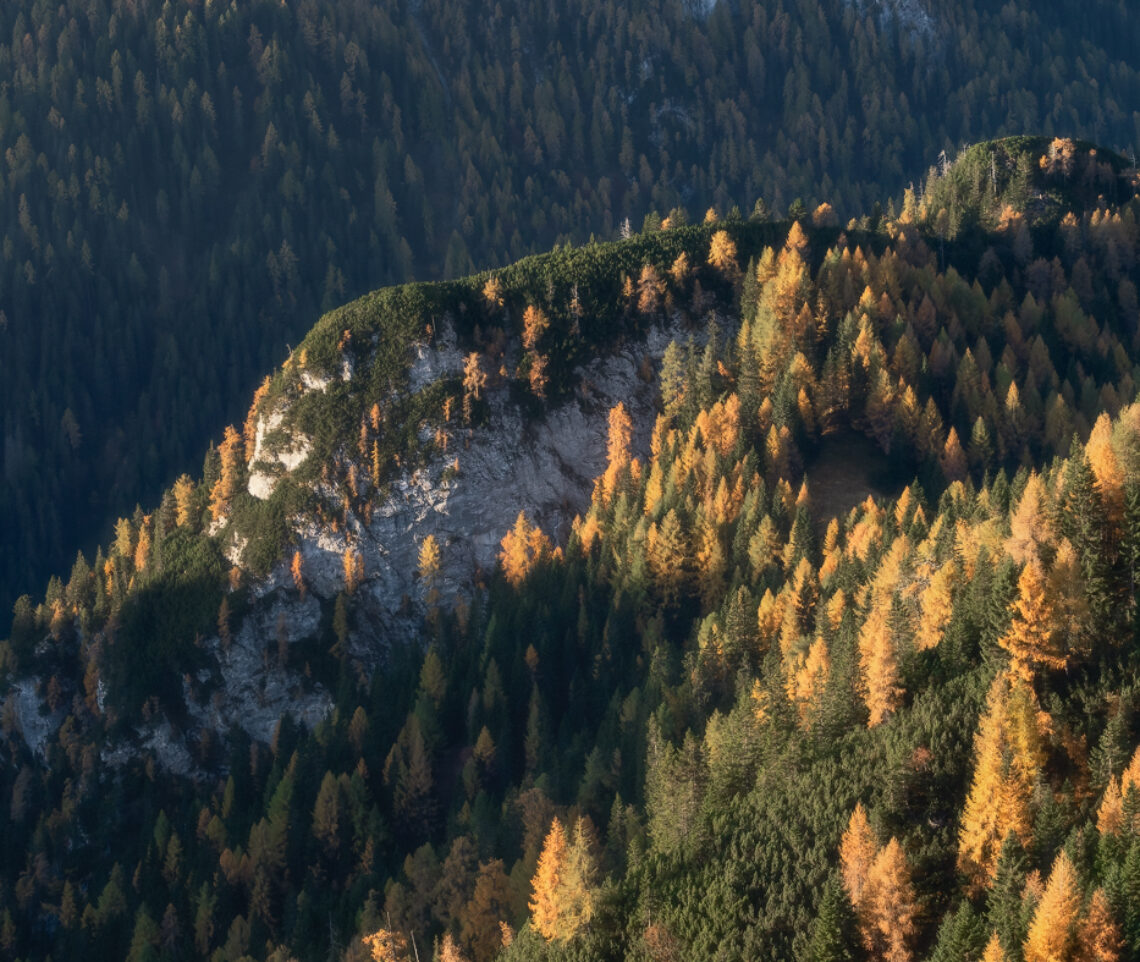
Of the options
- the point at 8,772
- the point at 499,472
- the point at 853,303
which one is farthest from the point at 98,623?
the point at 853,303

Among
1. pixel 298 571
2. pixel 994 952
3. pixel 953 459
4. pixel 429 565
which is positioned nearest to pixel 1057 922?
pixel 994 952

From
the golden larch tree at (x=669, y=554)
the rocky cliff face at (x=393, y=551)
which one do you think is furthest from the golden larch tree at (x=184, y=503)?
the golden larch tree at (x=669, y=554)

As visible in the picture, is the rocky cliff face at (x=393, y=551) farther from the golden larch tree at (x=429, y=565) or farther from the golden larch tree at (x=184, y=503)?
the golden larch tree at (x=184, y=503)

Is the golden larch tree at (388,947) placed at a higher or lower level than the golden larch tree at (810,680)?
lower

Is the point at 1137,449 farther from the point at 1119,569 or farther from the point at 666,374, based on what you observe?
the point at 666,374

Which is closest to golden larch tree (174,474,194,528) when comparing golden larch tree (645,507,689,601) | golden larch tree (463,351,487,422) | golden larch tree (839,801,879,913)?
golden larch tree (463,351,487,422)

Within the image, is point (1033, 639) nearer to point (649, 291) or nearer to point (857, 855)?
point (857, 855)

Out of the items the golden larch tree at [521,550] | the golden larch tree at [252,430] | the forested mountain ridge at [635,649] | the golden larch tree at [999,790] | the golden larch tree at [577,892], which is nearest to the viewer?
the golden larch tree at [999,790]
